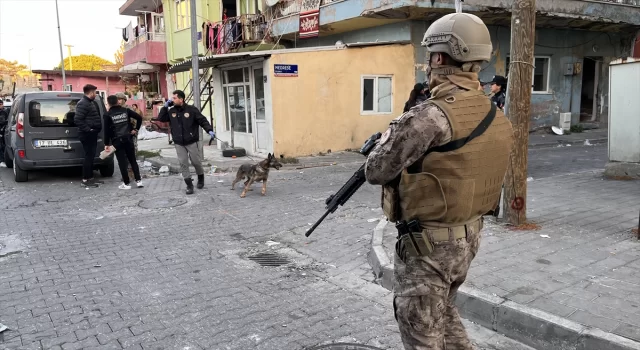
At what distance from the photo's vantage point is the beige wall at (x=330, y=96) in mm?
12266

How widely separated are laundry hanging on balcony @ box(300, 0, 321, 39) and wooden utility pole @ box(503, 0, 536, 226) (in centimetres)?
984

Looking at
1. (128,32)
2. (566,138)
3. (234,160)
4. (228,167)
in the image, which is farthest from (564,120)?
(128,32)

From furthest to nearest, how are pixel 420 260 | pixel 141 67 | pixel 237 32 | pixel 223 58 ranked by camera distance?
pixel 141 67 < pixel 237 32 < pixel 223 58 < pixel 420 260

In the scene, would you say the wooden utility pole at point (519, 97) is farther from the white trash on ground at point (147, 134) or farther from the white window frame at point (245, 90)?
the white trash on ground at point (147, 134)

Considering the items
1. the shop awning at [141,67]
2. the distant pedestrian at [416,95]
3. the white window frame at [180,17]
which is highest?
the white window frame at [180,17]

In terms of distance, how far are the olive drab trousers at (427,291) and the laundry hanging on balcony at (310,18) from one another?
1318cm

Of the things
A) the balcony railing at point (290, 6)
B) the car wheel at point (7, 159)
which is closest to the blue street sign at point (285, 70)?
the balcony railing at point (290, 6)

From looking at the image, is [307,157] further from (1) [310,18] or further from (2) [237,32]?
(2) [237,32]

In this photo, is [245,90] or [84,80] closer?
[245,90]

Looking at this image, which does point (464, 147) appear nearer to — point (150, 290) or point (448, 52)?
point (448, 52)

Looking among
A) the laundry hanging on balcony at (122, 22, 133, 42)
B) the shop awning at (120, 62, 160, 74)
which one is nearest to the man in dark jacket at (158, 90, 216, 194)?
the shop awning at (120, 62, 160, 74)

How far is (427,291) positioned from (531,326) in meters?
1.57

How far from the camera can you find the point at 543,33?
51.0 ft

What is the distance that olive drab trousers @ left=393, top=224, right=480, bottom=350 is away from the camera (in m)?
2.11
